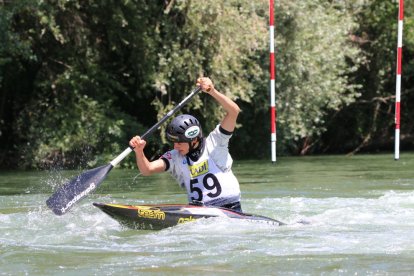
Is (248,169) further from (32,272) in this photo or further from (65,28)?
(32,272)

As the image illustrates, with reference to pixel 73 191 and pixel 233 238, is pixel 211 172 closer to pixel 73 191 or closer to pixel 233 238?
pixel 233 238

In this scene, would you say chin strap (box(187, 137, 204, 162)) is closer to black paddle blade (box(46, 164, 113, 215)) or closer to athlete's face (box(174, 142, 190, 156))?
athlete's face (box(174, 142, 190, 156))

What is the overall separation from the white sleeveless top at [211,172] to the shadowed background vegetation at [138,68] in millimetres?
9129

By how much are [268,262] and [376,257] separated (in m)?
0.82

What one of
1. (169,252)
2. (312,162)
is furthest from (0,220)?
(312,162)

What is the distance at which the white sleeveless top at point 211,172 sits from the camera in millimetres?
8656

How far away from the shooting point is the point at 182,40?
19203mm

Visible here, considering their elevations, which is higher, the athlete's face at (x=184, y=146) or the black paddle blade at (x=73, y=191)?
the athlete's face at (x=184, y=146)

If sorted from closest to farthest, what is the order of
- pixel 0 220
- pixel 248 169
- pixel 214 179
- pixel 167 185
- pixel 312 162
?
pixel 214 179 < pixel 0 220 < pixel 167 185 < pixel 248 169 < pixel 312 162

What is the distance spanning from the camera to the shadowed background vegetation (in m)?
18.4

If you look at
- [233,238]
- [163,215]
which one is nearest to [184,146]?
[163,215]

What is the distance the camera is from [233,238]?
7.73m

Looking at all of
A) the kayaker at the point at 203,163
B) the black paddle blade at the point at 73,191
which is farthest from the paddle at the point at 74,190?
the kayaker at the point at 203,163

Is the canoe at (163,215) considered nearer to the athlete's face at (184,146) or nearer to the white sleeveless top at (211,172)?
the white sleeveless top at (211,172)
